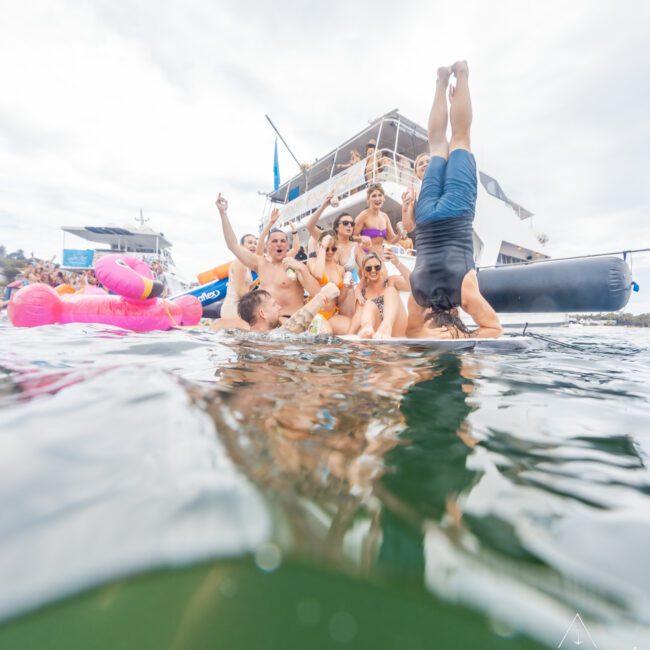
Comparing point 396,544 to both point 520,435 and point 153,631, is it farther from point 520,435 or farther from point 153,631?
point 520,435

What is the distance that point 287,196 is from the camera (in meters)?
12.1

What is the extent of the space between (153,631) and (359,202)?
26.0 feet

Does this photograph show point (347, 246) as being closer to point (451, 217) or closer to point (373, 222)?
point (373, 222)

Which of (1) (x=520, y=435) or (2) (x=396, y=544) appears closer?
(2) (x=396, y=544)

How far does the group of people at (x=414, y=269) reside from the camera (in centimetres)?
245

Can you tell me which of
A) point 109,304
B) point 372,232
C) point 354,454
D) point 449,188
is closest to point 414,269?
point 449,188

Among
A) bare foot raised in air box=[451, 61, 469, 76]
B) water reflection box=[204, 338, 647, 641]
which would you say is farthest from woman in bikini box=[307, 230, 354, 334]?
water reflection box=[204, 338, 647, 641]

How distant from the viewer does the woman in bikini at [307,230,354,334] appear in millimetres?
3617

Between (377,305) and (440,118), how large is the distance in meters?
1.58

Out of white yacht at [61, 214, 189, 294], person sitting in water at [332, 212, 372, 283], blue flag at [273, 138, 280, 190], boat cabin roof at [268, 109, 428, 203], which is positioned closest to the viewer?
person sitting in water at [332, 212, 372, 283]

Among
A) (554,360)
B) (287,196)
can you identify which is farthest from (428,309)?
(287,196)

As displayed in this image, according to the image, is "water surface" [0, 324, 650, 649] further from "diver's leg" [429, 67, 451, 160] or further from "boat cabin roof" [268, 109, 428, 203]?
"boat cabin roof" [268, 109, 428, 203]

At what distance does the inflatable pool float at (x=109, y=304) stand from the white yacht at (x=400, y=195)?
403 centimetres

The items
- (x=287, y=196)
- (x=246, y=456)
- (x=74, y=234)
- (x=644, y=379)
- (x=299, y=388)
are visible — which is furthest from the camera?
(x=74, y=234)
